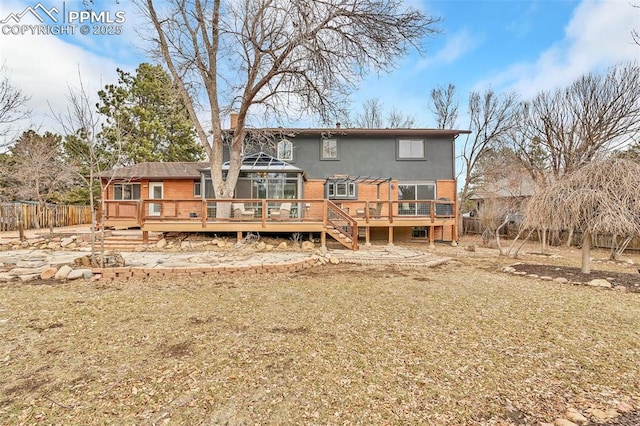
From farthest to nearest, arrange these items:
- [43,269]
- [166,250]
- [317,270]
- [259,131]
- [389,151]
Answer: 1. [389,151]
2. [259,131]
3. [166,250]
4. [317,270]
5. [43,269]

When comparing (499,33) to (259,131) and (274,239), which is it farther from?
(274,239)

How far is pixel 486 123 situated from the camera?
69.2ft

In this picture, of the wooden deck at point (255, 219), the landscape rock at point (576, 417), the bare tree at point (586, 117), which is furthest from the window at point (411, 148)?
the landscape rock at point (576, 417)

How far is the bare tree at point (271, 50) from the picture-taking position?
967 centimetres

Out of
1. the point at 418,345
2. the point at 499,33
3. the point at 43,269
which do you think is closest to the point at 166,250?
the point at 43,269

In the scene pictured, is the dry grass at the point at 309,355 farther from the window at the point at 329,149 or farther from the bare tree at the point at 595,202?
the window at the point at 329,149

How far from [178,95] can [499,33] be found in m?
12.9

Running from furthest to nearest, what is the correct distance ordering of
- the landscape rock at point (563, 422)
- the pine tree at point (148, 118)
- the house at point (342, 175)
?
the pine tree at point (148, 118)
the house at point (342, 175)
the landscape rock at point (563, 422)

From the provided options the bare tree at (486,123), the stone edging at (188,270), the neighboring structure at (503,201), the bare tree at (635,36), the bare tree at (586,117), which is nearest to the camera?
the bare tree at (635,36)

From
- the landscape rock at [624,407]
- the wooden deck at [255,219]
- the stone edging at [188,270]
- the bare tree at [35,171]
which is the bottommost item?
the landscape rock at [624,407]

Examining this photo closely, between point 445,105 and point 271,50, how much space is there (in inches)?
702

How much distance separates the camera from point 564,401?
241cm

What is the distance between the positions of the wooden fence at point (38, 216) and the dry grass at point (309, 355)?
12.3m

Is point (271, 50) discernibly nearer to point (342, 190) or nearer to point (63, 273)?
point (342, 190)
